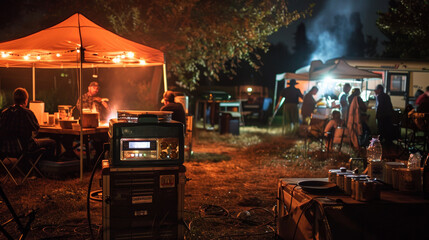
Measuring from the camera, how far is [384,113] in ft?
33.5

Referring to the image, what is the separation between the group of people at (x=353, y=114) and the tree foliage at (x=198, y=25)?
242 cm

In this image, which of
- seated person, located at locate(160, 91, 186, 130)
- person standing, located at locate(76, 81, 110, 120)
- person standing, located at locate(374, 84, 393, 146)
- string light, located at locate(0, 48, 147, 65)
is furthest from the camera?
person standing, located at locate(374, 84, 393, 146)

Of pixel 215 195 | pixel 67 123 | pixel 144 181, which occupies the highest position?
pixel 67 123

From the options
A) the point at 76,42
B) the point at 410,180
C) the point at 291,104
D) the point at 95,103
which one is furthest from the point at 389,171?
the point at 291,104

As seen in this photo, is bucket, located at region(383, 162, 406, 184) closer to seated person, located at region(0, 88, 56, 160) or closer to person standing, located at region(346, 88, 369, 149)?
seated person, located at region(0, 88, 56, 160)

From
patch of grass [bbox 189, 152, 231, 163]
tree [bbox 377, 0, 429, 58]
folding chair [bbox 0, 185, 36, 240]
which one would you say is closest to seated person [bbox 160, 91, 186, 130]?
patch of grass [bbox 189, 152, 231, 163]

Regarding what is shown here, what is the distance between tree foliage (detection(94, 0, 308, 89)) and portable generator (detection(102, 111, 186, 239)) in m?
8.26

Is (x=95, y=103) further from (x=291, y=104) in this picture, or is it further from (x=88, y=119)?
(x=291, y=104)

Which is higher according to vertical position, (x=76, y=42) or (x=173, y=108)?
(x=76, y=42)

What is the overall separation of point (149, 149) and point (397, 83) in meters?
14.1

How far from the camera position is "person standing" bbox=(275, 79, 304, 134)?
1252 centimetres

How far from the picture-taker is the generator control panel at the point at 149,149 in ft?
10.8

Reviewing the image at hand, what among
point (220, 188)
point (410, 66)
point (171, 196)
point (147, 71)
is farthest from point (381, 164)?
point (410, 66)

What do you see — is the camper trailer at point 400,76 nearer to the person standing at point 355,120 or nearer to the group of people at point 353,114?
the group of people at point 353,114
